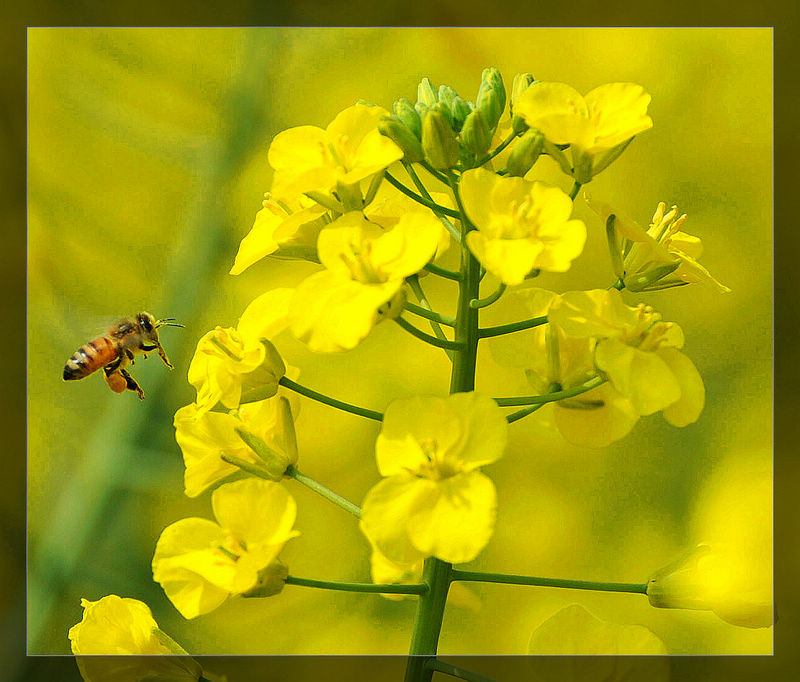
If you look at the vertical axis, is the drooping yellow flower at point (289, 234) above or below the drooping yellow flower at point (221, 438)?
above

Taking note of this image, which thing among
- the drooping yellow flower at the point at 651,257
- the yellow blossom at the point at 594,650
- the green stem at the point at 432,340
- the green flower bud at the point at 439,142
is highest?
the green flower bud at the point at 439,142

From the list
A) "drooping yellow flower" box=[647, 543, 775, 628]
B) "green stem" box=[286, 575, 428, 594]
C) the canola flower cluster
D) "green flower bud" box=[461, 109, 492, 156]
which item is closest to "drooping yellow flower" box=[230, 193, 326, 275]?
the canola flower cluster

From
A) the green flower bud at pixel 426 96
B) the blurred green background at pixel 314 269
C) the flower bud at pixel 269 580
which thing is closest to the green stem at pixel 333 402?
the flower bud at pixel 269 580

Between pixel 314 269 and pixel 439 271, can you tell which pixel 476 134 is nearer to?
pixel 439 271

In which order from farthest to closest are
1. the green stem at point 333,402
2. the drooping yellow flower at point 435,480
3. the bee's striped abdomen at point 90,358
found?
1. the bee's striped abdomen at point 90,358
2. the green stem at point 333,402
3. the drooping yellow flower at point 435,480

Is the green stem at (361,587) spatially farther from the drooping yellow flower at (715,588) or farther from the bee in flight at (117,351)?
the bee in flight at (117,351)

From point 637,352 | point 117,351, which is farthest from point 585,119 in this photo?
point 117,351
